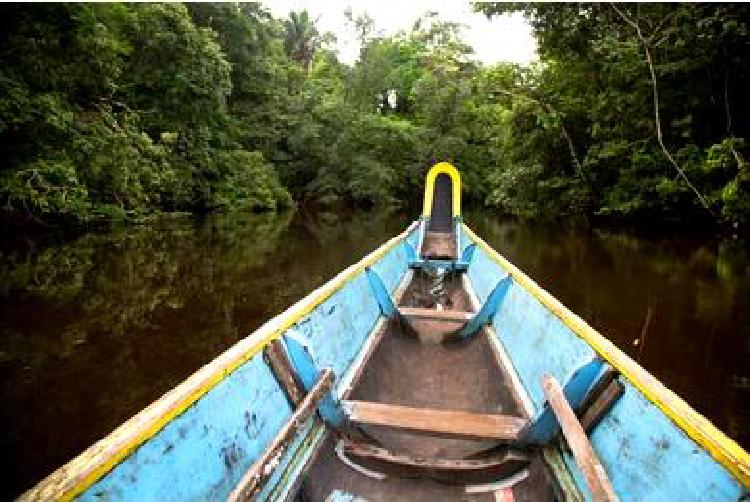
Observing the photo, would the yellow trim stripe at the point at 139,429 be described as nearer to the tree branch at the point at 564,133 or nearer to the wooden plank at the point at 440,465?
the wooden plank at the point at 440,465

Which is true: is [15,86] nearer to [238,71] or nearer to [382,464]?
[382,464]

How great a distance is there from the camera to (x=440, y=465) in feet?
7.30

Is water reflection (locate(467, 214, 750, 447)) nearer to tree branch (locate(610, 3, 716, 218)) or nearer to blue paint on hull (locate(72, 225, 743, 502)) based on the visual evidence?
tree branch (locate(610, 3, 716, 218))

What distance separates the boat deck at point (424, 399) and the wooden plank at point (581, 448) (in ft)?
1.21

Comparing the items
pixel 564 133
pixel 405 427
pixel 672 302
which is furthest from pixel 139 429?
pixel 564 133

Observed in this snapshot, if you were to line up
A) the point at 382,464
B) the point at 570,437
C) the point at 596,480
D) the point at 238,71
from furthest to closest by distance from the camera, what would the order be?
the point at 238,71 → the point at 382,464 → the point at 570,437 → the point at 596,480

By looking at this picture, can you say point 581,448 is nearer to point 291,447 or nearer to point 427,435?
point 427,435

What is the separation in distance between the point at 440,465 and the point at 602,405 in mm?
684

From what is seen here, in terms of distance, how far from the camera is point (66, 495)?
1.16 m

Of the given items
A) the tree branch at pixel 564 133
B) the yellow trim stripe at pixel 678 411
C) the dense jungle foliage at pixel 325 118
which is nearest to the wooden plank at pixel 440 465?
the yellow trim stripe at pixel 678 411

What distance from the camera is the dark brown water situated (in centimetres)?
387

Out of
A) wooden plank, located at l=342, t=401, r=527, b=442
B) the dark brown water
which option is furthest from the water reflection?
wooden plank, located at l=342, t=401, r=527, b=442

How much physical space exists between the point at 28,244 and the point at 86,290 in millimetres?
5704

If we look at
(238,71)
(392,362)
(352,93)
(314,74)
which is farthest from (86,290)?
(314,74)
